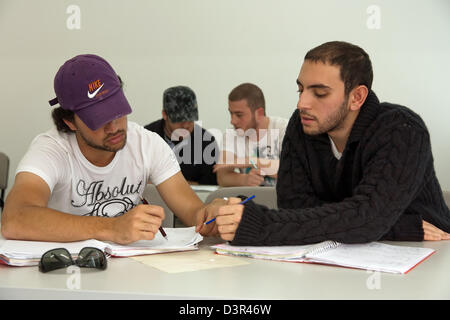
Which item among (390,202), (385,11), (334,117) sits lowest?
(390,202)

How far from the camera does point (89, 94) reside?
157 cm

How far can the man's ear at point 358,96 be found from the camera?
1.62 metres

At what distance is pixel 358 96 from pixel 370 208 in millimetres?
433

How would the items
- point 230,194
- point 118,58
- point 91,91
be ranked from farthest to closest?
point 118,58, point 230,194, point 91,91

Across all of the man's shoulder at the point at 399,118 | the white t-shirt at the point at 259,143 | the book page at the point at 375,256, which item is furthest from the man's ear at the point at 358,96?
the white t-shirt at the point at 259,143

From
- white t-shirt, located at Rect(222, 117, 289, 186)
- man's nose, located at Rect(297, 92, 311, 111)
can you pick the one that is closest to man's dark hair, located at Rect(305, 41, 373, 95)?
man's nose, located at Rect(297, 92, 311, 111)

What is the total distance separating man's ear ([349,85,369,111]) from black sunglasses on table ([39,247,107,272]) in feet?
2.99

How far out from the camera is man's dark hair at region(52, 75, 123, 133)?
66.0 inches

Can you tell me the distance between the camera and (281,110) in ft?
17.5

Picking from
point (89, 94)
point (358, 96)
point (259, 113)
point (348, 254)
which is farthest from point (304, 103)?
point (259, 113)

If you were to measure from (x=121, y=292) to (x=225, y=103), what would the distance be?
4.55 m

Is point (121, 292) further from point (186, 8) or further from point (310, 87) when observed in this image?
point (186, 8)

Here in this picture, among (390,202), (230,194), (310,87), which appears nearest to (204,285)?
(390,202)
